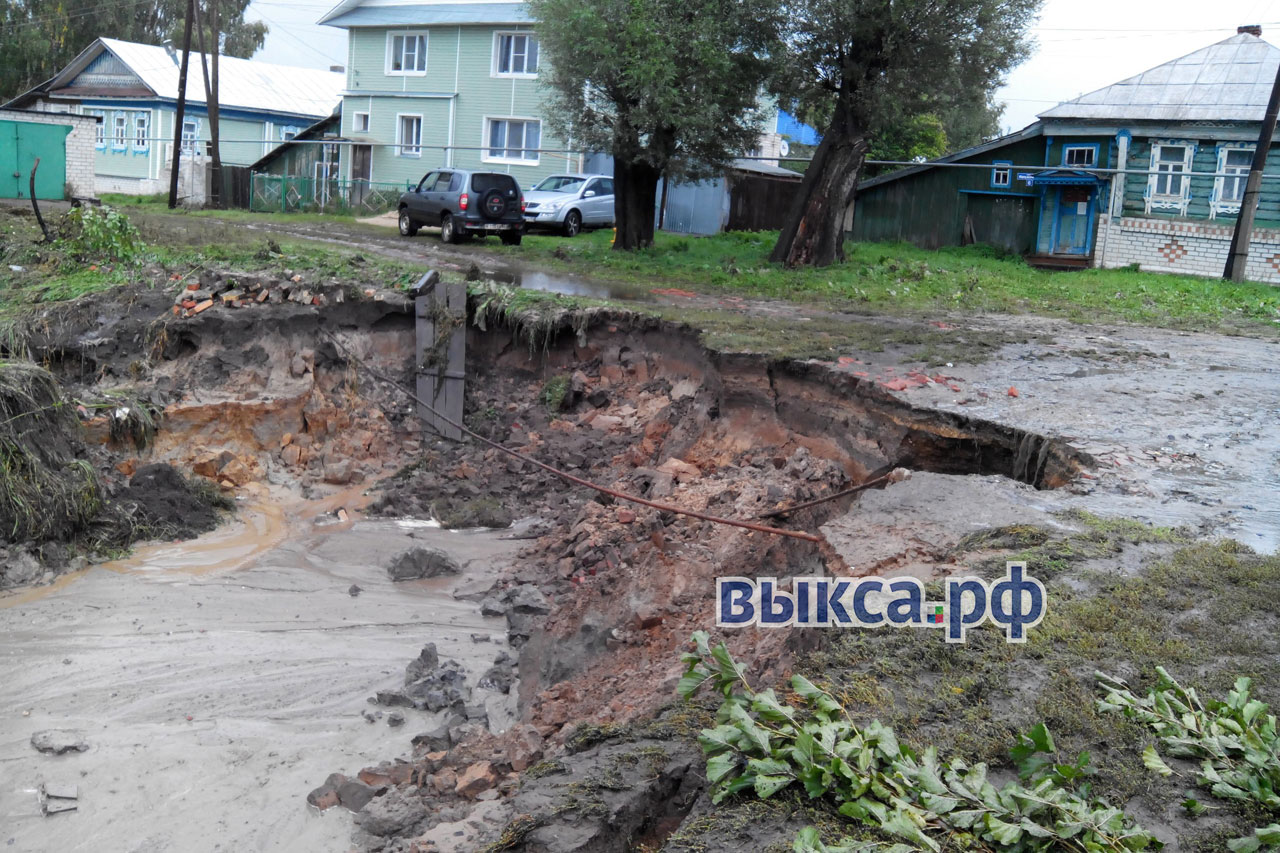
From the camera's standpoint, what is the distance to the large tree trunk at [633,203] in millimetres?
20266

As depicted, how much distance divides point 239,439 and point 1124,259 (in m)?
20.3

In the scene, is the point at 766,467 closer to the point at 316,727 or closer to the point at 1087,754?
the point at 316,727

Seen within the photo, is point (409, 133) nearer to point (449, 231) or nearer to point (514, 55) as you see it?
point (514, 55)

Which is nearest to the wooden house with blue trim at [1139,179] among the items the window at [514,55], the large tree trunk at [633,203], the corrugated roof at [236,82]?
the large tree trunk at [633,203]

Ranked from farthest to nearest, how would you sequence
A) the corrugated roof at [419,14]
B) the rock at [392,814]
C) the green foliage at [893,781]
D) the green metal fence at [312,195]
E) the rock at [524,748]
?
1. the green metal fence at [312,195]
2. the corrugated roof at [419,14]
3. the rock at [524,748]
4. the rock at [392,814]
5. the green foliage at [893,781]

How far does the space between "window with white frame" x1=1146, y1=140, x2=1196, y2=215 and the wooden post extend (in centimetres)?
1813

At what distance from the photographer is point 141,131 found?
37.7 m

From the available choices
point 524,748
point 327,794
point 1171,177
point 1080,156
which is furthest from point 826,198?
point 327,794

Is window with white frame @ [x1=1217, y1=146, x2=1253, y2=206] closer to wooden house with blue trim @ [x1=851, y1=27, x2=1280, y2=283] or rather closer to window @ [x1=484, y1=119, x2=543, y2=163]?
wooden house with blue trim @ [x1=851, y1=27, x2=1280, y2=283]

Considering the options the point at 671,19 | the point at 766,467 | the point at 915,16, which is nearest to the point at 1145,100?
the point at 915,16

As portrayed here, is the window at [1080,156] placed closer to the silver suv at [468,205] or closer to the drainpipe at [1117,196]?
the drainpipe at [1117,196]

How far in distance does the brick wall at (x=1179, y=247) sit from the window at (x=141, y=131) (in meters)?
31.1

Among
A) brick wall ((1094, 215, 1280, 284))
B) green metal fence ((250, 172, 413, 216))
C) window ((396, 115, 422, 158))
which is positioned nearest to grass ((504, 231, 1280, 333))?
brick wall ((1094, 215, 1280, 284))

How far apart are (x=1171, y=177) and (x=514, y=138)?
17.4m
